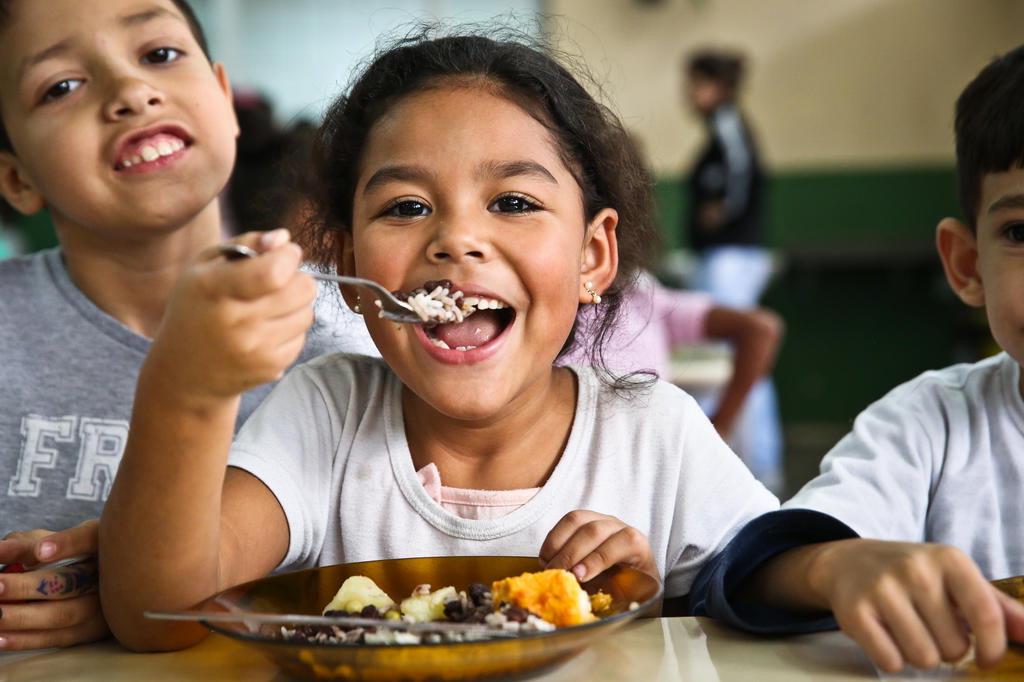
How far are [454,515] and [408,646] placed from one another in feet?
1.53

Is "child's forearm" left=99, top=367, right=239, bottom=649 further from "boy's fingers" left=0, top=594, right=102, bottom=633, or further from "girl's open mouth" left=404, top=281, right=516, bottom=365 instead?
"girl's open mouth" left=404, top=281, right=516, bottom=365

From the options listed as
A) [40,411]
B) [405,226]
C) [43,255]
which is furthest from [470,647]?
[43,255]

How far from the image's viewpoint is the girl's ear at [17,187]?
1.54m

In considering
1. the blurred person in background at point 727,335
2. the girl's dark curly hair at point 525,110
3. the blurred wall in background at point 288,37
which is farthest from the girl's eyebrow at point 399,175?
the blurred wall in background at point 288,37

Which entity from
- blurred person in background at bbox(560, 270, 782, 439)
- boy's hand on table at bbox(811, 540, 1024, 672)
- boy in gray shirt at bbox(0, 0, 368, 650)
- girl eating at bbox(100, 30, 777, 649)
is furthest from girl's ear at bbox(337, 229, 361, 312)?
blurred person in background at bbox(560, 270, 782, 439)

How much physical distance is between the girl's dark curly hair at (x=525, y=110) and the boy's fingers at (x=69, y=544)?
471 millimetres

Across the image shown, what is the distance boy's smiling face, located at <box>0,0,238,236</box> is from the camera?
1366mm

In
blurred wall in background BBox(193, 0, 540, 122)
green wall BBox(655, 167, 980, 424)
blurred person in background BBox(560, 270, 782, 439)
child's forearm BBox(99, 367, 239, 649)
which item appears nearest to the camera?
child's forearm BBox(99, 367, 239, 649)

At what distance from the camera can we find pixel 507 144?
3.64ft

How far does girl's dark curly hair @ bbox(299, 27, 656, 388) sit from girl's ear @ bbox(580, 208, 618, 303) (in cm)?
2

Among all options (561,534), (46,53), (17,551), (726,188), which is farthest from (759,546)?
(726,188)

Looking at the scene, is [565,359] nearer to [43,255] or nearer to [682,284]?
[43,255]

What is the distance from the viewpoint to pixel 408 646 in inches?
26.8

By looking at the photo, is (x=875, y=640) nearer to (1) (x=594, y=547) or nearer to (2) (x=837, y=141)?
(1) (x=594, y=547)
